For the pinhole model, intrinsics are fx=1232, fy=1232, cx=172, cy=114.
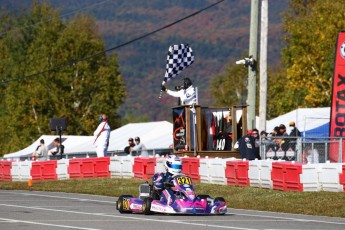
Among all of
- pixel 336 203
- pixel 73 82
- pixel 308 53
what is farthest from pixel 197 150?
pixel 73 82

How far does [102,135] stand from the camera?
3547 centimetres

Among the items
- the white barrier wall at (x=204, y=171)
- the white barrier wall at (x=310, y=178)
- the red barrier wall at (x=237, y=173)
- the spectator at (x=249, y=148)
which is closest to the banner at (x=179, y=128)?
the white barrier wall at (x=204, y=171)

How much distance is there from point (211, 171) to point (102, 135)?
5482 mm

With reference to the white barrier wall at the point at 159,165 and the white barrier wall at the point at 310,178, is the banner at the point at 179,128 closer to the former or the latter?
the white barrier wall at the point at 159,165

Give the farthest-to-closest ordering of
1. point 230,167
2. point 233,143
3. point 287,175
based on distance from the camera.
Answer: point 233,143 < point 230,167 < point 287,175

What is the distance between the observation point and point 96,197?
2833 cm

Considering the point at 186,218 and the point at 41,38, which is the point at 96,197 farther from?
the point at 41,38

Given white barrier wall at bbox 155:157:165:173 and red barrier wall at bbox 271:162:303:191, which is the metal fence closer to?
red barrier wall at bbox 271:162:303:191

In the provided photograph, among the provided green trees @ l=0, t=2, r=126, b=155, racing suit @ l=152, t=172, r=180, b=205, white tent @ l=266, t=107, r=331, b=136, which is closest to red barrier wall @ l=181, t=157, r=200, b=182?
racing suit @ l=152, t=172, r=180, b=205

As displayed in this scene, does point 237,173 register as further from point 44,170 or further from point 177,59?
point 44,170

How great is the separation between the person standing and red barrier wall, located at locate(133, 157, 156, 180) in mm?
1649

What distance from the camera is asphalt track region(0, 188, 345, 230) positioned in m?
19.2

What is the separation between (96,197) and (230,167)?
364 cm

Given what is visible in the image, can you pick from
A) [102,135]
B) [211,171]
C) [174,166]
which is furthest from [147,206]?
[102,135]
